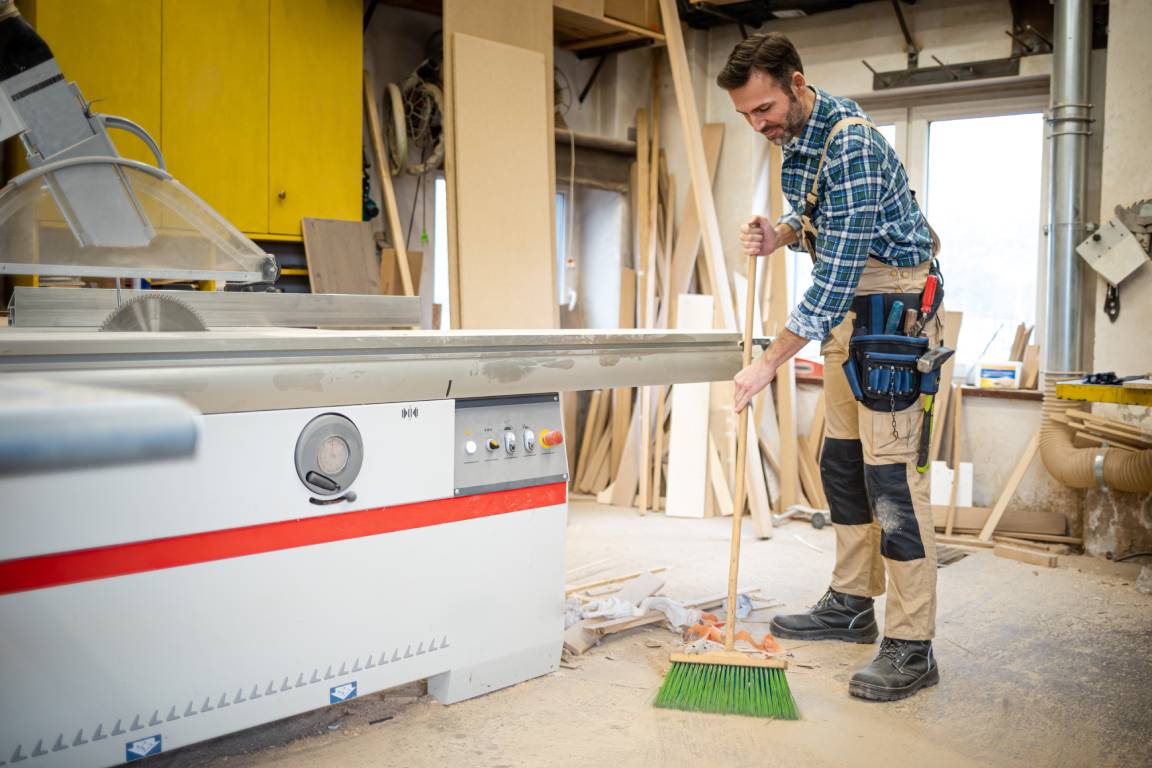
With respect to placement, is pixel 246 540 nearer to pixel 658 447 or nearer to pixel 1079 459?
pixel 658 447

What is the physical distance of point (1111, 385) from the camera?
3137mm

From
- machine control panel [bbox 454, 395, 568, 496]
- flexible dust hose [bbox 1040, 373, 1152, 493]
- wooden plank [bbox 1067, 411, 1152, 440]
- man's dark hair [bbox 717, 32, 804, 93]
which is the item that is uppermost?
man's dark hair [bbox 717, 32, 804, 93]

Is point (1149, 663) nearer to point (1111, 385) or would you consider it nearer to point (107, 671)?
point (1111, 385)

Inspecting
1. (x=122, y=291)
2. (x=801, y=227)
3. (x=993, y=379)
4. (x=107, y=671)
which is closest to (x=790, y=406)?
(x=993, y=379)

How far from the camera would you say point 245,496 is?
1897mm

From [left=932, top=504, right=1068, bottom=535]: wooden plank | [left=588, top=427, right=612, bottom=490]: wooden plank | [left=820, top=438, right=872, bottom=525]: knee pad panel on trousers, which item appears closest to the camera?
[left=820, top=438, right=872, bottom=525]: knee pad panel on trousers

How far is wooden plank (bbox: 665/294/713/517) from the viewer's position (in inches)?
192

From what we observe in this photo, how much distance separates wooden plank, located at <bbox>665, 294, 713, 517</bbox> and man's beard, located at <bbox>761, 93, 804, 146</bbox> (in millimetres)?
2402

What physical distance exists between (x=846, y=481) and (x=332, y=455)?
1.56 metres

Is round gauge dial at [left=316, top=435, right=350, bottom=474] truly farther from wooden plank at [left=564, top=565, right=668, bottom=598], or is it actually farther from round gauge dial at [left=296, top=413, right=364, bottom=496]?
wooden plank at [left=564, top=565, right=668, bottom=598]

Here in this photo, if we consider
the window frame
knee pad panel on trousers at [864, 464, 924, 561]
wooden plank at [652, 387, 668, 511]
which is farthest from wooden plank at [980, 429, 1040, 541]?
knee pad panel on trousers at [864, 464, 924, 561]

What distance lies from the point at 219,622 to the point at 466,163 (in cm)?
277

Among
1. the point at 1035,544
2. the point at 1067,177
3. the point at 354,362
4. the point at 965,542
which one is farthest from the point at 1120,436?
the point at 354,362

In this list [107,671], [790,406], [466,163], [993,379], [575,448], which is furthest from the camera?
[575,448]
